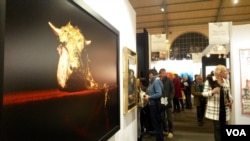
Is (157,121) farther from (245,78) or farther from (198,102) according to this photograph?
(198,102)

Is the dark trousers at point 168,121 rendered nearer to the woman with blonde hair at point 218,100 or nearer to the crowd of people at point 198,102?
the crowd of people at point 198,102

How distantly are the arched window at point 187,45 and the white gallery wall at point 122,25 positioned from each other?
1166 cm

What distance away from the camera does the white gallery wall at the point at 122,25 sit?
2379 millimetres

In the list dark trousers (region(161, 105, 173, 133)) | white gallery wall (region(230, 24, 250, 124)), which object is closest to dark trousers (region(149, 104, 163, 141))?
dark trousers (region(161, 105, 173, 133))

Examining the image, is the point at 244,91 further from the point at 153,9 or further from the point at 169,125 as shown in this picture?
the point at 153,9

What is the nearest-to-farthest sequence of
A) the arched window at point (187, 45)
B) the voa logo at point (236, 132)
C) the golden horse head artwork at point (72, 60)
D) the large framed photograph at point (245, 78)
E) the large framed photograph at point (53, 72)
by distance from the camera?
the large framed photograph at point (53, 72)
the golden horse head artwork at point (72, 60)
the voa logo at point (236, 132)
the large framed photograph at point (245, 78)
the arched window at point (187, 45)

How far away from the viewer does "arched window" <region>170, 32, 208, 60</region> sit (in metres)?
14.8

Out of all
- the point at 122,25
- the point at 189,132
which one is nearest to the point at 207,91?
the point at 122,25

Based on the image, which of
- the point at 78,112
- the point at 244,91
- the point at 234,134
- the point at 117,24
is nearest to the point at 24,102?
the point at 78,112

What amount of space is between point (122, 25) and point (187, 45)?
12.6 metres

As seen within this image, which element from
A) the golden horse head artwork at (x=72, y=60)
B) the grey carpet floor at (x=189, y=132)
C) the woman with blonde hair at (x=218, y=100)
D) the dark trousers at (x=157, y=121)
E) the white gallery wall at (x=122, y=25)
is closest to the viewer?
the golden horse head artwork at (x=72, y=60)

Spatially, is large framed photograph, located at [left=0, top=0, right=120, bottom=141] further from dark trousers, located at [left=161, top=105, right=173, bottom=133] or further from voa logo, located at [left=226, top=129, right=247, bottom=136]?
dark trousers, located at [left=161, top=105, right=173, bottom=133]

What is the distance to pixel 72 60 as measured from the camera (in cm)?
153

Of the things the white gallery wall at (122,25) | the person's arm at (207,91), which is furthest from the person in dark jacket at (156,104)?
the person's arm at (207,91)
